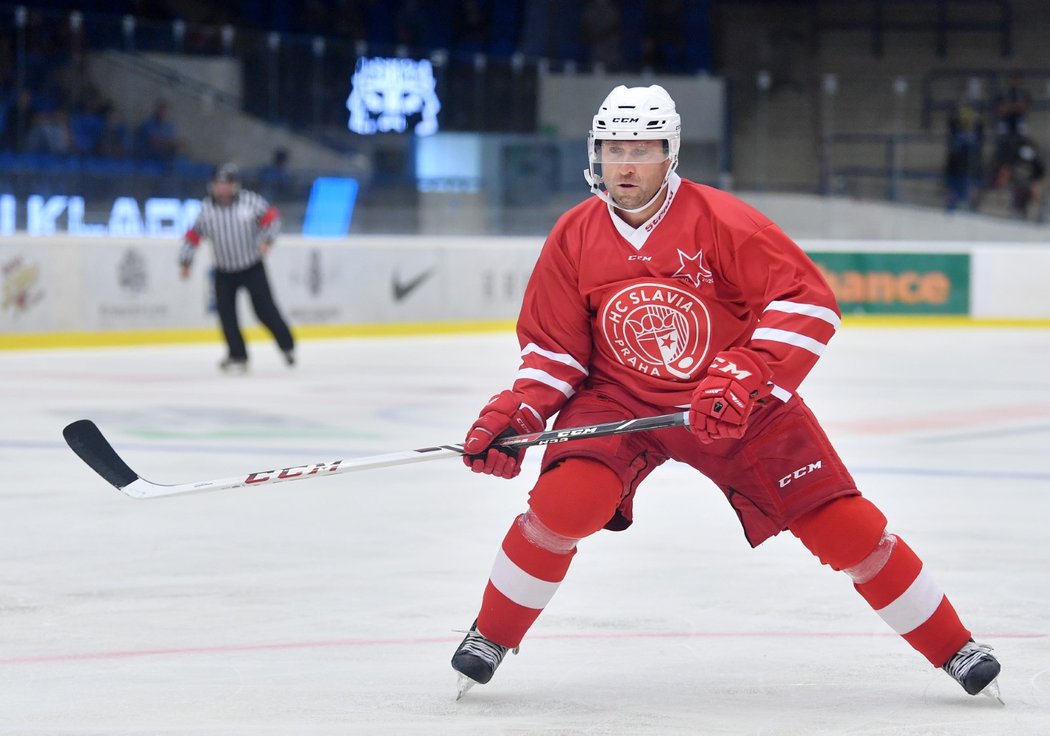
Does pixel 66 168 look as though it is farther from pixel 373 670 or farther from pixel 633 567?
pixel 373 670

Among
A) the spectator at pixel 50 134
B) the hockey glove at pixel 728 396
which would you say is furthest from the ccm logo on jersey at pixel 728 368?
the spectator at pixel 50 134

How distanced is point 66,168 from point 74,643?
935cm

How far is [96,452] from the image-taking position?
3.33 meters

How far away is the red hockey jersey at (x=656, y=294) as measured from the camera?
9.53 feet

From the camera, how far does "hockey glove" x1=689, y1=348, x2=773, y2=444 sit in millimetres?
2713

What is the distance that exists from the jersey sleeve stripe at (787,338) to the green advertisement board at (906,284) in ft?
43.6

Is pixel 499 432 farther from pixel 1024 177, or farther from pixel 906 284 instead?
pixel 1024 177

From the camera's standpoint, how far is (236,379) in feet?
33.1

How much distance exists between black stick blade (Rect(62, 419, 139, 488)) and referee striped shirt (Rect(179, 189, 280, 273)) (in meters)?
7.38

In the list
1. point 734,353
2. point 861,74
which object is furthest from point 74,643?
point 861,74

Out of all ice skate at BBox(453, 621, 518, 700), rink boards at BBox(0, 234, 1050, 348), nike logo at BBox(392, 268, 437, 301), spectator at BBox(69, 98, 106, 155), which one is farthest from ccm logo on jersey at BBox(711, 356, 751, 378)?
nike logo at BBox(392, 268, 437, 301)

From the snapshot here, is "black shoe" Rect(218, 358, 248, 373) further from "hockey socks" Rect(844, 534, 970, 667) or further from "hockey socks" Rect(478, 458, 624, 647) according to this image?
"hockey socks" Rect(844, 534, 970, 667)

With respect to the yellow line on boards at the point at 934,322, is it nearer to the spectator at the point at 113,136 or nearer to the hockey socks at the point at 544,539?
the spectator at the point at 113,136

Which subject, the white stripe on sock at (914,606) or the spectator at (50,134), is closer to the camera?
the white stripe on sock at (914,606)
